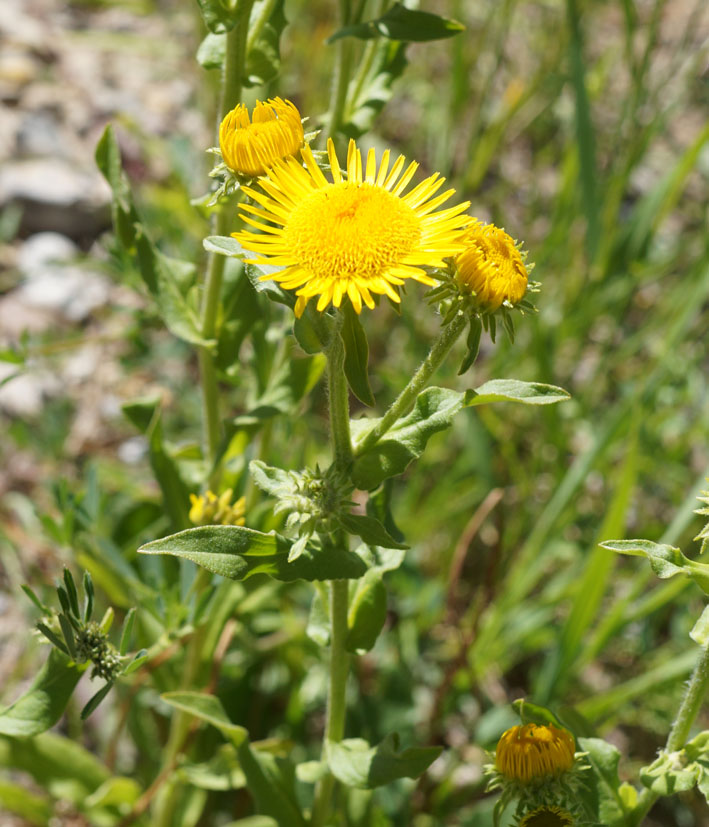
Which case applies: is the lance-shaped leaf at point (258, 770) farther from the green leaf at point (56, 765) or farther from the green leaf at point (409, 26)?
the green leaf at point (409, 26)

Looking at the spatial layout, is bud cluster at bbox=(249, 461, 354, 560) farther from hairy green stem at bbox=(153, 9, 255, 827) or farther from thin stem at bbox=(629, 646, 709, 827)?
thin stem at bbox=(629, 646, 709, 827)

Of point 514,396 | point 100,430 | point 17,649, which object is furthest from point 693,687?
point 100,430

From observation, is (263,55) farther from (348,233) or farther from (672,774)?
(672,774)

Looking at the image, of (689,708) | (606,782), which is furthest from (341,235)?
(606,782)

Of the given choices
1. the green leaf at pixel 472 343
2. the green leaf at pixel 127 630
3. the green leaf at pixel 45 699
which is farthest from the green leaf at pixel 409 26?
the green leaf at pixel 45 699

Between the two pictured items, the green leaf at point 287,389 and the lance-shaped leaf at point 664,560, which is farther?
the green leaf at point 287,389

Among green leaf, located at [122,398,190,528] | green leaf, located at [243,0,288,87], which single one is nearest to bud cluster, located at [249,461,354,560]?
green leaf, located at [122,398,190,528]

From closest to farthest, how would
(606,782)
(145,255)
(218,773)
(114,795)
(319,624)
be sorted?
(606,782) < (319,624) < (145,255) < (218,773) < (114,795)
